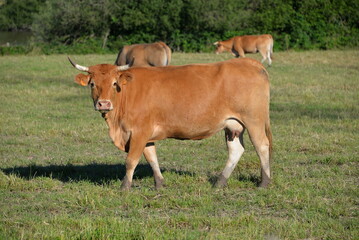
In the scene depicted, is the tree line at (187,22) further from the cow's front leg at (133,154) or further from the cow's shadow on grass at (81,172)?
the cow's front leg at (133,154)

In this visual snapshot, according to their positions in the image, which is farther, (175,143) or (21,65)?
(21,65)

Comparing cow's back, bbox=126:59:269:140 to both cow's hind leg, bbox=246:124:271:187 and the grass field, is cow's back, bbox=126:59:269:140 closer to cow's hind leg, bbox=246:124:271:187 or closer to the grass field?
cow's hind leg, bbox=246:124:271:187

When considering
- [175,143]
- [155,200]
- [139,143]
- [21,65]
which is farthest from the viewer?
[21,65]

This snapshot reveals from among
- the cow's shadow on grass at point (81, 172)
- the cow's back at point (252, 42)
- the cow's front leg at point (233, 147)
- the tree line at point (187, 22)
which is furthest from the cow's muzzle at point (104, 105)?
the tree line at point (187, 22)

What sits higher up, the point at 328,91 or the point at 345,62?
the point at 328,91

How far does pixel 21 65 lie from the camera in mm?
23750

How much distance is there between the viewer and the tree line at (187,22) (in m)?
35.8

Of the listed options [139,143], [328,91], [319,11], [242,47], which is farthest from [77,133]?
[319,11]

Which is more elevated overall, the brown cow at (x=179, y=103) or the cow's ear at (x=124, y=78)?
the cow's ear at (x=124, y=78)

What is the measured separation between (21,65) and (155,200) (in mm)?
18610

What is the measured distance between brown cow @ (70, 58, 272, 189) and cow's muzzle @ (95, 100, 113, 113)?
157 mm

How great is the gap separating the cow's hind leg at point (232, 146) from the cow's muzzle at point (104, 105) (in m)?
1.47

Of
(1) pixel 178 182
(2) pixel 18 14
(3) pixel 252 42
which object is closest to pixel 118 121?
(1) pixel 178 182

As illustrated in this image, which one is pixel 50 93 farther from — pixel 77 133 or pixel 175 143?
pixel 175 143
